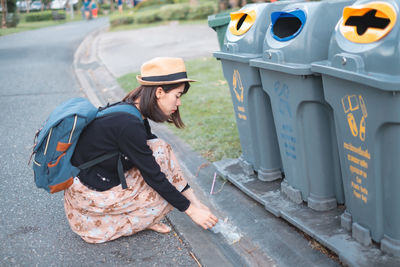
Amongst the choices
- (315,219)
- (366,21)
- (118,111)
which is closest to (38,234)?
(118,111)

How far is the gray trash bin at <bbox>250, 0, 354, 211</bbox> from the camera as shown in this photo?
2.58m

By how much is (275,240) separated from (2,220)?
2.02m

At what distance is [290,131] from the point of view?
9.61 feet

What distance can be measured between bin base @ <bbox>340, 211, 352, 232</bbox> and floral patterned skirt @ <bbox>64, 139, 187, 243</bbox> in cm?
101

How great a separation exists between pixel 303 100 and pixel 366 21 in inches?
22.3

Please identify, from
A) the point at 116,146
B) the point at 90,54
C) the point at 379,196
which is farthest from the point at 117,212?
the point at 90,54

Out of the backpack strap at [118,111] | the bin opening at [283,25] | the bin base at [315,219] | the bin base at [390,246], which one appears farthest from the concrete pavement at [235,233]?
the bin opening at [283,25]

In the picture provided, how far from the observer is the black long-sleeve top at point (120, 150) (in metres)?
2.61

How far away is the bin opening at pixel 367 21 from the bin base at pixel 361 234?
1.05 metres

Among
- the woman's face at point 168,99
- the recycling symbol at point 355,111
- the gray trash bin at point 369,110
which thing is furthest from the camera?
the woman's face at point 168,99

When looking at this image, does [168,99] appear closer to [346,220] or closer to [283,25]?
[283,25]

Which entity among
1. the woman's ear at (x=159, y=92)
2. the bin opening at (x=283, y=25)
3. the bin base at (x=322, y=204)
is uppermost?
the bin opening at (x=283, y=25)

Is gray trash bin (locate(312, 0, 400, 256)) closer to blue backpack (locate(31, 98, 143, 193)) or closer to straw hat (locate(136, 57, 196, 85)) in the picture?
straw hat (locate(136, 57, 196, 85))

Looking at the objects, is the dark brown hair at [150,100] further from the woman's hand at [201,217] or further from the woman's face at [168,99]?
the woman's hand at [201,217]
